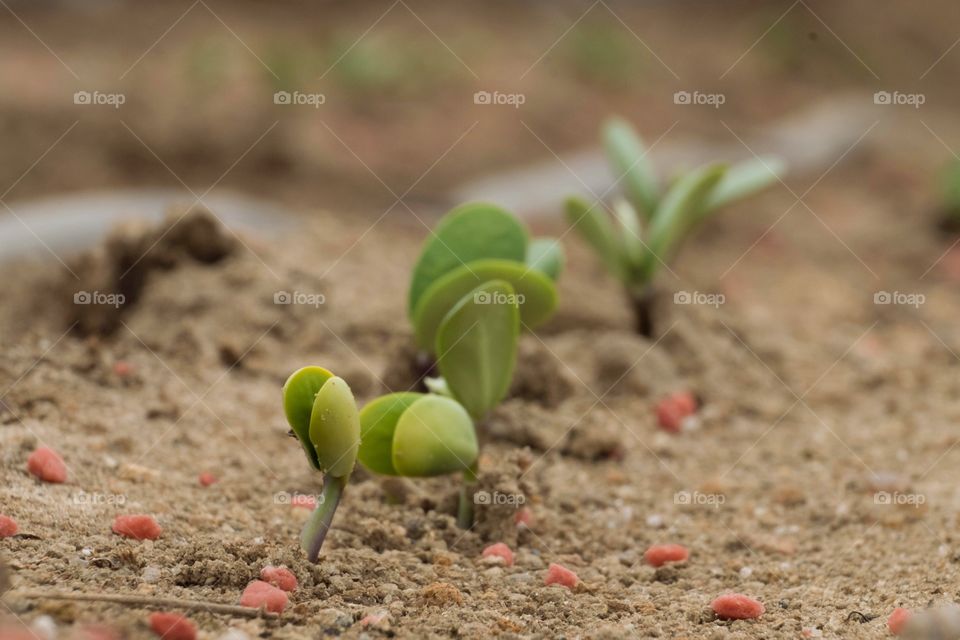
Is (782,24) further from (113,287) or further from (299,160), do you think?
(113,287)

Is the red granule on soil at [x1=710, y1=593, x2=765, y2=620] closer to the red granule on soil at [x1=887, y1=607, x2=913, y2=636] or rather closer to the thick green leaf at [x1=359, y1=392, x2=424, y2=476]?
the red granule on soil at [x1=887, y1=607, x2=913, y2=636]

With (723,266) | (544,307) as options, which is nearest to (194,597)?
(544,307)

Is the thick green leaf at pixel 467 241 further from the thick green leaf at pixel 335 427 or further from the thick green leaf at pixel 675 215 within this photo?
the thick green leaf at pixel 675 215

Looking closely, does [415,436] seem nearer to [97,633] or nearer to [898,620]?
[97,633]

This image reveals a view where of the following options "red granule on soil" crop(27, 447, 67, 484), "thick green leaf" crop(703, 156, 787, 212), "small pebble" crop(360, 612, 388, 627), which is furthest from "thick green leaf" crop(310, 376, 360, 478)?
"thick green leaf" crop(703, 156, 787, 212)

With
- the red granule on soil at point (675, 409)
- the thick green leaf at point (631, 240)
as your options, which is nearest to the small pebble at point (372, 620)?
the red granule on soil at point (675, 409)

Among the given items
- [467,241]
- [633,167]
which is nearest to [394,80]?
[633,167]

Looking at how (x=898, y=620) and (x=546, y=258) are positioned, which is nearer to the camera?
(x=898, y=620)
